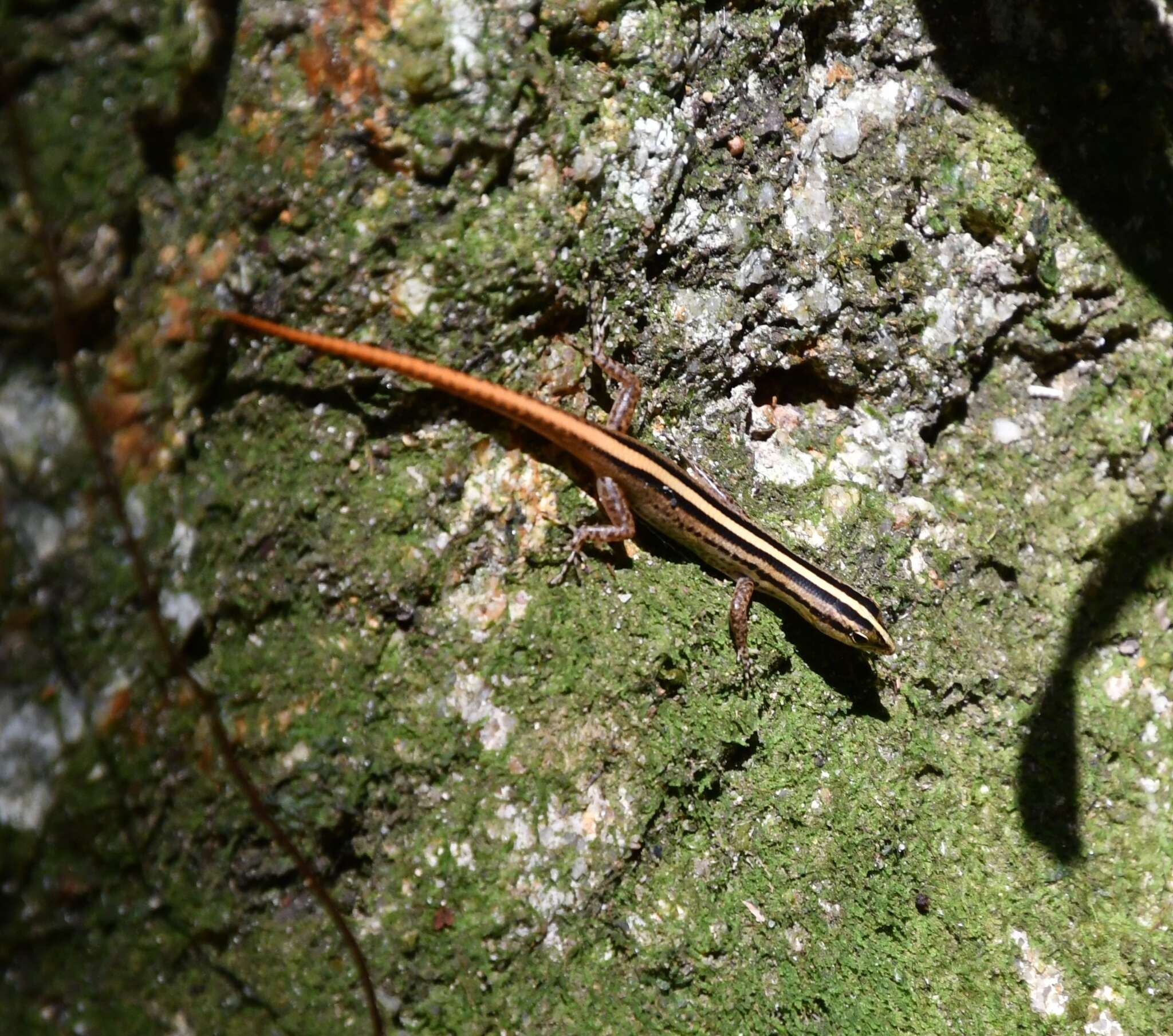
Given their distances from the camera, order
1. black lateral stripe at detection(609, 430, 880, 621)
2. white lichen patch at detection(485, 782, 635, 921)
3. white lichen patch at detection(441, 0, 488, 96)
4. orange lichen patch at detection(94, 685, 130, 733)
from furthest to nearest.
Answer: black lateral stripe at detection(609, 430, 880, 621) → white lichen patch at detection(485, 782, 635, 921) → white lichen patch at detection(441, 0, 488, 96) → orange lichen patch at detection(94, 685, 130, 733)

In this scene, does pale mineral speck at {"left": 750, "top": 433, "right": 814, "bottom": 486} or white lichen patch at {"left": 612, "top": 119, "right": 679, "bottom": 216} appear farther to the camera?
pale mineral speck at {"left": 750, "top": 433, "right": 814, "bottom": 486}

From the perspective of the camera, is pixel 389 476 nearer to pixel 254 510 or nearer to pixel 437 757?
pixel 254 510

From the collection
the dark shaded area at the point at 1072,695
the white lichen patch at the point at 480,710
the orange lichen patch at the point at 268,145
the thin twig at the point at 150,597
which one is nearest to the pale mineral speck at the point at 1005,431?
the dark shaded area at the point at 1072,695

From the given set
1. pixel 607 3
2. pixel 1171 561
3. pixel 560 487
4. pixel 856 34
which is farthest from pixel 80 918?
pixel 1171 561

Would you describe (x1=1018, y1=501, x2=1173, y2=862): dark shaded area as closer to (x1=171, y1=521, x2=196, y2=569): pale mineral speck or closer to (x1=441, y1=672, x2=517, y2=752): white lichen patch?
(x1=441, y1=672, x2=517, y2=752): white lichen patch

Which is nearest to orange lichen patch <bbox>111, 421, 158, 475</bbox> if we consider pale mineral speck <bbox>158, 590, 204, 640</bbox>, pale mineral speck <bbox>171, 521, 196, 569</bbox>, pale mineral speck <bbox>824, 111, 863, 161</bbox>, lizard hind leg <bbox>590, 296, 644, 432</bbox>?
pale mineral speck <bbox>171, 521, 196, 569</bbox>

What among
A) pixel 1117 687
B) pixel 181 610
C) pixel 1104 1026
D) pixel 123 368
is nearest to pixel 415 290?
pixel 123 368
